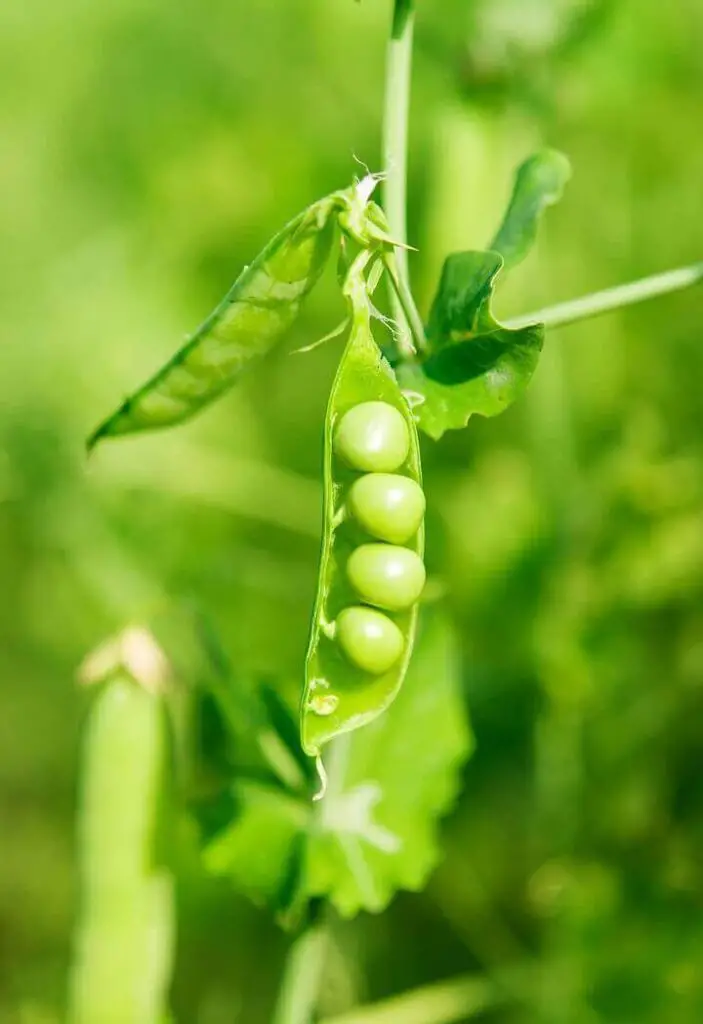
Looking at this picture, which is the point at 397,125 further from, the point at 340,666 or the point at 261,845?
the point at 261,845

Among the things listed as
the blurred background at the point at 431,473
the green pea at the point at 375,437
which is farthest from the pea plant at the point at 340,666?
the blurred background at the point at 431,473

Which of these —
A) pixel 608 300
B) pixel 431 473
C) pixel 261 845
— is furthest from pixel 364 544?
pixel 431 473

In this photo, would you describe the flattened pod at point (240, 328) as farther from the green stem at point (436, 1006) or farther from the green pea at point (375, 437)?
the green stem at point (436, 1006)

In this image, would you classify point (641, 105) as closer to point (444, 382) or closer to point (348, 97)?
point (348, 97)

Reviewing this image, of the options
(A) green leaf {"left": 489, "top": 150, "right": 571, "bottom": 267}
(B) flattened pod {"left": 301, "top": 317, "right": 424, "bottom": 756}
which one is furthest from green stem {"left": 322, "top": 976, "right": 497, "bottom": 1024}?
(A) green leaf {"left": 489, "top": 150, "right": 571, "bottom": 267}

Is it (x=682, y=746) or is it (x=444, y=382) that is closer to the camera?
(x=444, y=382)

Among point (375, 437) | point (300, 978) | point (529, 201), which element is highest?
point (529, 201)

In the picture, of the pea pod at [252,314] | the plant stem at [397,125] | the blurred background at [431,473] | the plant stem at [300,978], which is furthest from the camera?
the blurred background at [431,473]

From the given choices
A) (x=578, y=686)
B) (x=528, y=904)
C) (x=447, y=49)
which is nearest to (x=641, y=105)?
(x=447, y=49)
